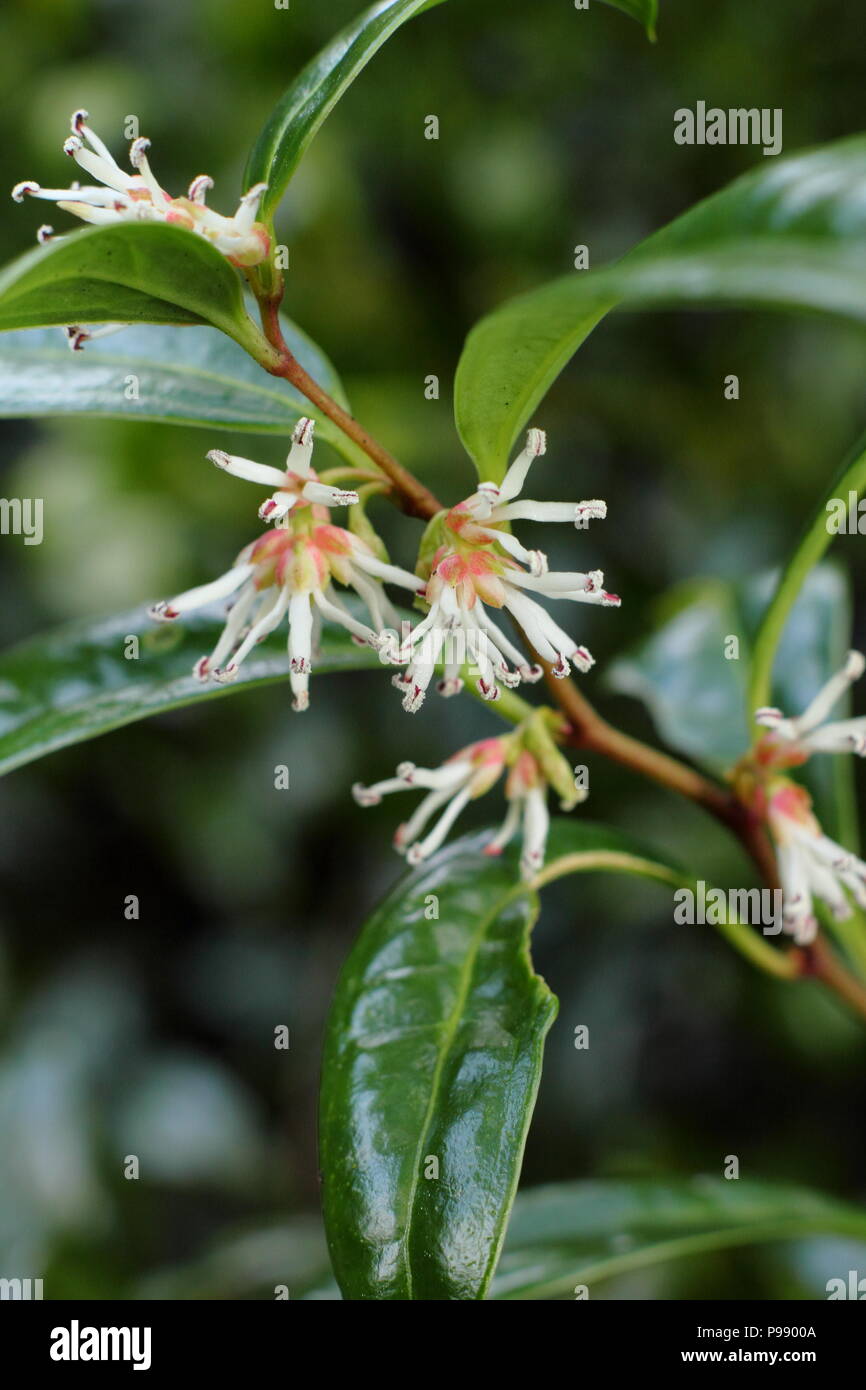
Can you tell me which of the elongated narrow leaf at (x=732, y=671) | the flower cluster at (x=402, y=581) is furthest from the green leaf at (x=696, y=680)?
the flower cluster at (x=402, y=581)

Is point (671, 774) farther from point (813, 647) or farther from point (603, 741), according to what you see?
point (813, 647)

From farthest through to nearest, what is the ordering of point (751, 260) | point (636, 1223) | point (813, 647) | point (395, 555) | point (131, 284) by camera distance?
point (395, 555) → point (813, 647) → point (636, 1223) → point (131, 284) → point (751, 260)

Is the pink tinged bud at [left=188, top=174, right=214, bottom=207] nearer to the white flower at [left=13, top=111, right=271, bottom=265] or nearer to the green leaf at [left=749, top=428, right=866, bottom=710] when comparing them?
the white flower at [left=13, top=111, right=271, bottom=265]

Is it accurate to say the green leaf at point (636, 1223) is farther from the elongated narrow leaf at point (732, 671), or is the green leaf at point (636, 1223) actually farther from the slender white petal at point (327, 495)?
the slender white petal at point (327, 495)

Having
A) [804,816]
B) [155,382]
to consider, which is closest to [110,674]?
[155,382]
